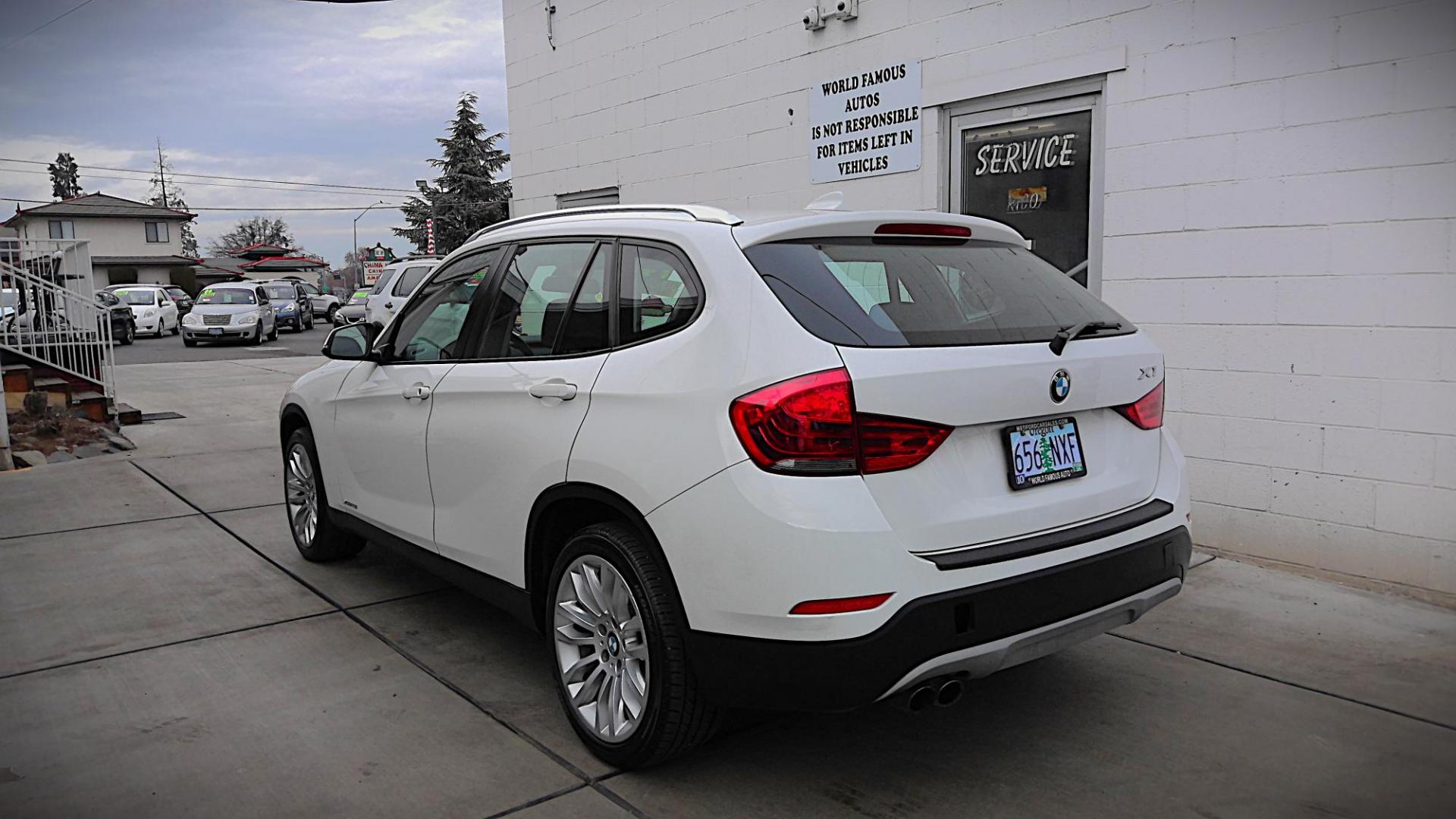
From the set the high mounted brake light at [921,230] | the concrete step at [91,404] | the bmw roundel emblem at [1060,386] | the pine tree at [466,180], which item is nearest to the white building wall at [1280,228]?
the high mounted brake light at [921,230]

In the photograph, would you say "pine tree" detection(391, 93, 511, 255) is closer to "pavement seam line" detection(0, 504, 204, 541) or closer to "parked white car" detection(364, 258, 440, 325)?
"parked white car" detection(364, 258, 440, 325)

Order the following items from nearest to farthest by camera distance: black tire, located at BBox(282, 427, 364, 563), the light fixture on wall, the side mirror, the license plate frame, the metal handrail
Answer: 1. the license plate frame
2. the side mirror
3. black tire, located at BBox(282, 427, 364, 563)
4. the light fixture on wall
5. the metal handrail

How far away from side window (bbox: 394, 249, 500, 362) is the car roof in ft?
1.91

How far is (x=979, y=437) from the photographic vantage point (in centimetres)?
299

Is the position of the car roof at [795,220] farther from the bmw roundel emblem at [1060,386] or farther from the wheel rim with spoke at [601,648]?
the wheel rim with spoke at [601,648]

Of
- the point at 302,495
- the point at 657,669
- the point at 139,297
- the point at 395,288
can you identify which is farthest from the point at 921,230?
the point at 139,297

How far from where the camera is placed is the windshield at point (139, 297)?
108 feet

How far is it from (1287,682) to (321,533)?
450cm

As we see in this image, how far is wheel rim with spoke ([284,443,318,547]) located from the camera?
5.64 m

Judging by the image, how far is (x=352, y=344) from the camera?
493cm

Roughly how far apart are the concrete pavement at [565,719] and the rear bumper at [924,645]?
1.56 ft

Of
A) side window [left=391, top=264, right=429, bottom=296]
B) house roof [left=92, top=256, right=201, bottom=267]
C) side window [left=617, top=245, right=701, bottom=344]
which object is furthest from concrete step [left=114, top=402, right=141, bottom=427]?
house roof [left=92, top=256, right=201, bottom=267]

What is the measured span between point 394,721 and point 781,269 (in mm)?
2097

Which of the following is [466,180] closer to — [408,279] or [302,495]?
[408,279]
